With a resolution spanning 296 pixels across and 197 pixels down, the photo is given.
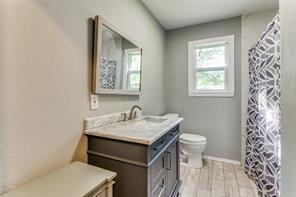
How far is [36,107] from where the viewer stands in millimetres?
994

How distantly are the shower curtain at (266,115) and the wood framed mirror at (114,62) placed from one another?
1482 mm

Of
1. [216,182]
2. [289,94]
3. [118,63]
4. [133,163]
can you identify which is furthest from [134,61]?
[216,182]

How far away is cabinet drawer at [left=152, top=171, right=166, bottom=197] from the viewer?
124 centimetres

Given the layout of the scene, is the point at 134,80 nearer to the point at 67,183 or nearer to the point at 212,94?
the point at 67,183

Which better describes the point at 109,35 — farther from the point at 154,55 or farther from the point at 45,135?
the point at 154,55

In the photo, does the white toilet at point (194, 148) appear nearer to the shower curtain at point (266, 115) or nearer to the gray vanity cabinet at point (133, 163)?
the shower curtain at point (266, 115)

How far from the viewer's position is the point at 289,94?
948 millimetres

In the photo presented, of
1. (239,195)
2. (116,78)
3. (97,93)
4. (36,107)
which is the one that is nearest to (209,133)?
(239,195)

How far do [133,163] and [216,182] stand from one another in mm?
1585

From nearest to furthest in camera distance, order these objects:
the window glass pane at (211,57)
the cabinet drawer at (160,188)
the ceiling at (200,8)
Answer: the cabinet drawer at (160,188), the ceiling at (200,8), the window glass pane at (211,57)

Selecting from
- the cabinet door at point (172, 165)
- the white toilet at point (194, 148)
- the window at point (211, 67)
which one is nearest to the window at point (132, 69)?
the cabinet door at point (172, 165)

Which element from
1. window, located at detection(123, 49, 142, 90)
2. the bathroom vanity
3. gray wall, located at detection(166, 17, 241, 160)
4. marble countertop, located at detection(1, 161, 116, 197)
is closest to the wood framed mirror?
window, located at detection(123, 49, 142, 90)

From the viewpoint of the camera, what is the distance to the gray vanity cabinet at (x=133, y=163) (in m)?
1.11

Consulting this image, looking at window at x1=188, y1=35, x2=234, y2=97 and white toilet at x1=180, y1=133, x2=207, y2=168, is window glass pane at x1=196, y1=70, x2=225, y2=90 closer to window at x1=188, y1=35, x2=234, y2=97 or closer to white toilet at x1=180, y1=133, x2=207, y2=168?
window at x1=188, y1=35, x2=234, y2=97
